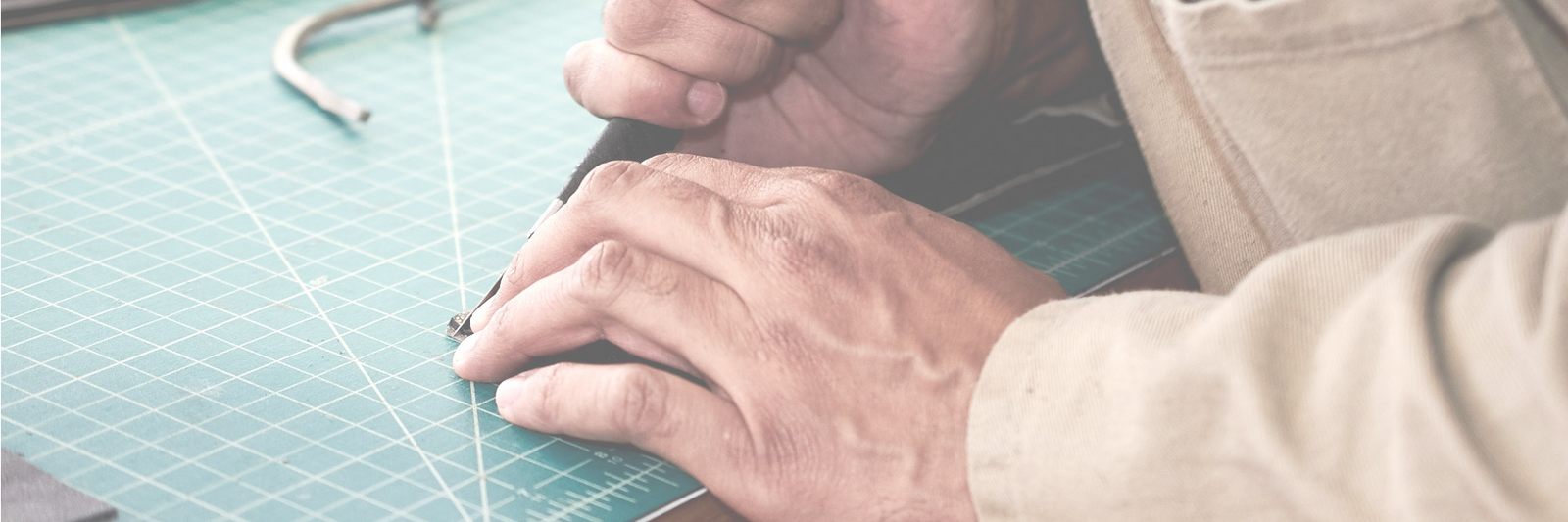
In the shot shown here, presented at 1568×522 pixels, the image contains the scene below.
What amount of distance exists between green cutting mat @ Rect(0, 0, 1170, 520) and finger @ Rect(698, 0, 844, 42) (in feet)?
0.80

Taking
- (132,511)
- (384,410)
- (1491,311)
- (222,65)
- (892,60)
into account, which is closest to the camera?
(1491,311)

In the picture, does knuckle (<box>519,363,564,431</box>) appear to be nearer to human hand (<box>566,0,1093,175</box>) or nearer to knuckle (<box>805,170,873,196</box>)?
knuckle (<box>805,170,873,196</box>)

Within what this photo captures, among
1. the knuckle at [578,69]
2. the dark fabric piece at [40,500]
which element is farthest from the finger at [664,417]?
the knuckle at [578,69]

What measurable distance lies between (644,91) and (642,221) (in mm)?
267

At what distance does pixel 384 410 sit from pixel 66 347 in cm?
26

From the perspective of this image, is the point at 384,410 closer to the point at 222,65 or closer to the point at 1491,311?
the point at 1491,311

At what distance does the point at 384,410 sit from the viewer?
2.54 feet

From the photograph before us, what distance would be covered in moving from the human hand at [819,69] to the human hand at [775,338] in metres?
0.23

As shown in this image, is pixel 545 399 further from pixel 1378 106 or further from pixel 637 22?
pixel 1378 106

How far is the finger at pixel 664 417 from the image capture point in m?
0.70

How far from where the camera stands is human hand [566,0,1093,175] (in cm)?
98

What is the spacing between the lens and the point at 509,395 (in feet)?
2.51

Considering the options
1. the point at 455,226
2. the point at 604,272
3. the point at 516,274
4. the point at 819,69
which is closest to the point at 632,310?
the point at 604,272

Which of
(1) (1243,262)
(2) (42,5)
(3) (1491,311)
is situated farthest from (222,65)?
(3) (1491,311)
